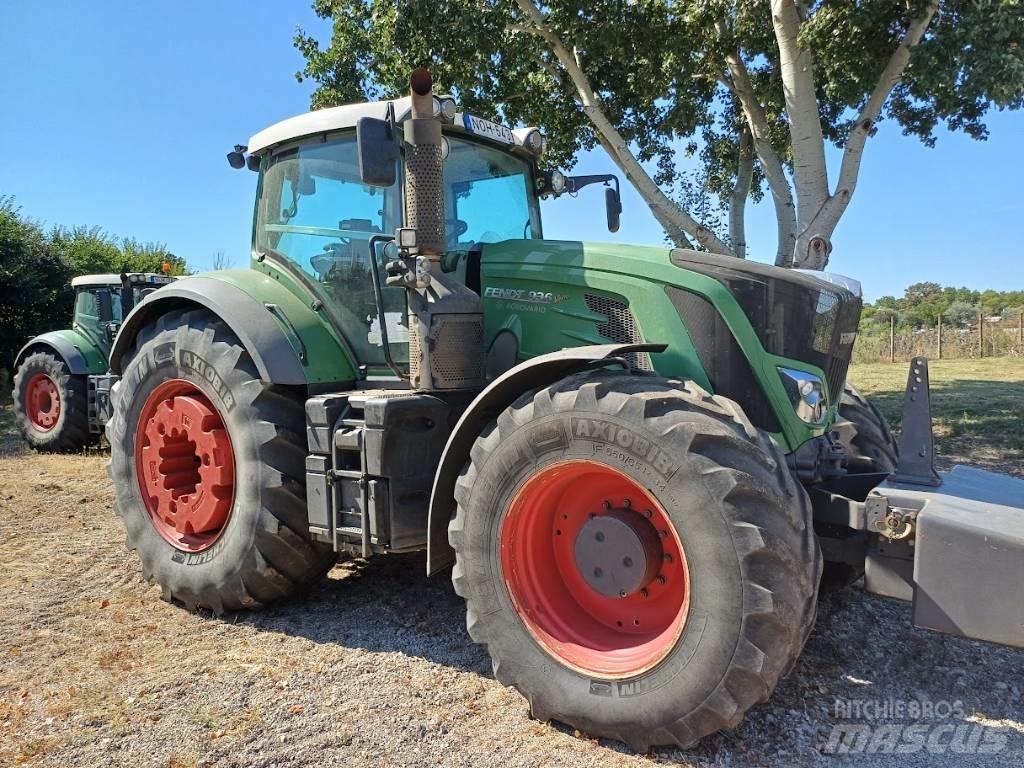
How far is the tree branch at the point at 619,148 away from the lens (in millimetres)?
10109

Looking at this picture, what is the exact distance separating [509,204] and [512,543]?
220 centimetres

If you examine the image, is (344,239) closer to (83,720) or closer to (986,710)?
(83,720)

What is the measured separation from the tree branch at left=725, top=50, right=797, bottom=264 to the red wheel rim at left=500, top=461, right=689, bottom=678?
7.73 metres

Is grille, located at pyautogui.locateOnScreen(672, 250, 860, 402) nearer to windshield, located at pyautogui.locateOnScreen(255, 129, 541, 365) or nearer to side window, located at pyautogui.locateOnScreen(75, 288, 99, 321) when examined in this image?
windshield, located at pyautogui.locateOnScreen(255, 129, 541, 365)

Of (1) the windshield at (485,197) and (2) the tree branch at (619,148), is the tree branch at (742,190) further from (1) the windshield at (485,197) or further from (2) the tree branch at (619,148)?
(1) the windshield at (485,197)

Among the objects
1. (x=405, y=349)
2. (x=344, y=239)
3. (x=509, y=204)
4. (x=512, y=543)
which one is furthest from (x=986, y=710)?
(x=344, y=239)

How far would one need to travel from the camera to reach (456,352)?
3.64m

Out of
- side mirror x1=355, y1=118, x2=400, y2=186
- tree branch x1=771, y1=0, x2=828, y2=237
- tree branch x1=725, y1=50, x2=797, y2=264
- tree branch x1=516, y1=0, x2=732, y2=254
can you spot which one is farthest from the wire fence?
side mirror x1=355, y1=118, x2=400, y2=186

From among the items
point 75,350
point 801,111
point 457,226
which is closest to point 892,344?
point 801,111

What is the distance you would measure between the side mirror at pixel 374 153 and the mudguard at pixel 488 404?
1022 mm

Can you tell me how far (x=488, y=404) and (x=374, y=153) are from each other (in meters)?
1.20

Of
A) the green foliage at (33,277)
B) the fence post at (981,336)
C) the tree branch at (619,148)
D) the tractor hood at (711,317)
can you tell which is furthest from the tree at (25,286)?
the fence post at (981,336)

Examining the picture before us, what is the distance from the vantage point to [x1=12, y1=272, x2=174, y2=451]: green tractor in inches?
407

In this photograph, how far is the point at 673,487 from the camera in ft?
8.80
